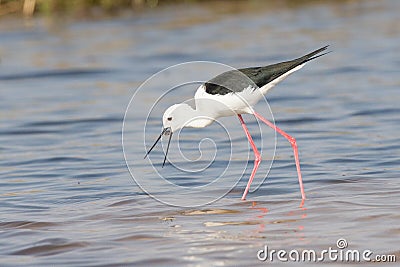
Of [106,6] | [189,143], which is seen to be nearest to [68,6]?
[106,6]

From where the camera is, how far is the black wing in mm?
6945

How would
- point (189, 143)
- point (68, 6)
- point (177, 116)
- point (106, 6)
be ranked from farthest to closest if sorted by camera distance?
point (106, 6) < point (68, 6) < point (189, 143) < point (177, 116)

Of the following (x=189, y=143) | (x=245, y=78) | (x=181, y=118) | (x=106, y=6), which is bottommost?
(x=189, y=143)

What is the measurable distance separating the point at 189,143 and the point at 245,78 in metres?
2.70

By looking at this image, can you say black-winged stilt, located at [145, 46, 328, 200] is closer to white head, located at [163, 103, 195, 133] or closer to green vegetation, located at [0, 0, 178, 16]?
white head, located at [163, 103, 195, 133]

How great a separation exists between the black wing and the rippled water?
35.0 inches

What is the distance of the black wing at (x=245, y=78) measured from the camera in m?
6.95

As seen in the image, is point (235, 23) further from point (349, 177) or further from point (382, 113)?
point (349, 177)

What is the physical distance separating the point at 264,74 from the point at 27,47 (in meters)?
9.98

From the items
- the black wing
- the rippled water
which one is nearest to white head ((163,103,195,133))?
the black wing

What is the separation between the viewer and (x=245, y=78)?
23.0 feet

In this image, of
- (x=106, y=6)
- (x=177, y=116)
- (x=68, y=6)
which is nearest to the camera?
(x=177, y=116)

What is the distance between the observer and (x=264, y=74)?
279 inches

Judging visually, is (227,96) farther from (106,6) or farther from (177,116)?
(106,6)
